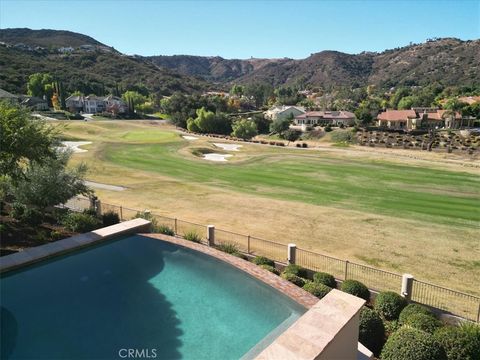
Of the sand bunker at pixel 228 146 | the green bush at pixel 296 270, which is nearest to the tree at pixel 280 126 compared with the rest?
the sand bunker at pixel 228 146

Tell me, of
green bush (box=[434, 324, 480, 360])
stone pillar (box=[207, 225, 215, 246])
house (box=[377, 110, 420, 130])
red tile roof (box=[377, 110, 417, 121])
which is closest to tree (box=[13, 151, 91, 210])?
stone pillar (box=[207, 225, 215, 246])

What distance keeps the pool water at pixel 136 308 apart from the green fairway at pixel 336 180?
63.2 feet

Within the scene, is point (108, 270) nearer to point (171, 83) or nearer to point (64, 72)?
point (64, 72)

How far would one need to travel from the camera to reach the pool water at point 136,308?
866 centimetres

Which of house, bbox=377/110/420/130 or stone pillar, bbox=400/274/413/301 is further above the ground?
house, bbox=377/110/420/130

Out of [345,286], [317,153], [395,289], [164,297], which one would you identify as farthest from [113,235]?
[317,153]

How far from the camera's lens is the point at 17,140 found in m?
14.4

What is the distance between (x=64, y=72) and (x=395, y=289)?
174 meters

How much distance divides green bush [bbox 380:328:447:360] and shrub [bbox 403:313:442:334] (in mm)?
2157

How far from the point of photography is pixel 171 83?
197875mm

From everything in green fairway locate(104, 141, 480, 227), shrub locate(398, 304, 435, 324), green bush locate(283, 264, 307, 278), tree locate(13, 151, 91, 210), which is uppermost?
tree locate(13, 151, 91, 210)

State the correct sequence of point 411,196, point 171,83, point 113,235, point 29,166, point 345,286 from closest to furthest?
1. point 345,286
2. point 113,235
3. point 29,166
4. point 411,196
5. point 171,83

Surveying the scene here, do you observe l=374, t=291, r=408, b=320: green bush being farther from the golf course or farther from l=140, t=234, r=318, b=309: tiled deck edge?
the golf course
